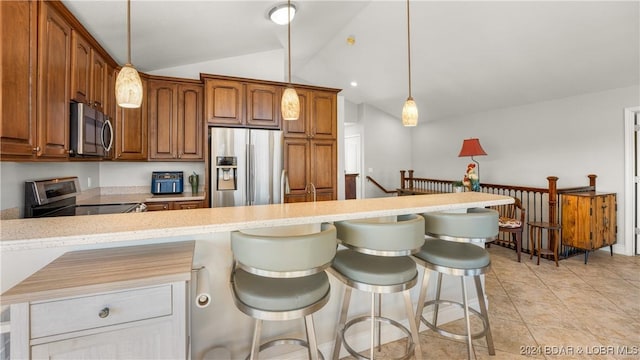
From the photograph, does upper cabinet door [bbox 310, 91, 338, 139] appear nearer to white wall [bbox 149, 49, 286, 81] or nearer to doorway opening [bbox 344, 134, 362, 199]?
white wall [bbox 149, 49, 286, 81]

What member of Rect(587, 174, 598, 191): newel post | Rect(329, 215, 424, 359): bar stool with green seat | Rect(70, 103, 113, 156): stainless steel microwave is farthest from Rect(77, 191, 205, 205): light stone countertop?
Rect(587, 174, 598, 191): newel post

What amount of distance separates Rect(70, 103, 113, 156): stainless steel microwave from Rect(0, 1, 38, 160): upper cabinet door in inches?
17.5

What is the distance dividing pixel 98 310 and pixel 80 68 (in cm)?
209

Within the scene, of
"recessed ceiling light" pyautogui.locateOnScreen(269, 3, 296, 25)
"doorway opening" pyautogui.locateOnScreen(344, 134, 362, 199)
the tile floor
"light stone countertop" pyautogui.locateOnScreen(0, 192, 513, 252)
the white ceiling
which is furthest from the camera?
"doorway opening" pyautogui.locateOnScreen(344, 134, 362, 199)

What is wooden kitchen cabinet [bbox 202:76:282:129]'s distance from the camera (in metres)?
3.50

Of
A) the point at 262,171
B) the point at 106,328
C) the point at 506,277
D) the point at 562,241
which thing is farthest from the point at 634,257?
the point at 106,328

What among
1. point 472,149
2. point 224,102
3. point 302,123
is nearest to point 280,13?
point 224,102

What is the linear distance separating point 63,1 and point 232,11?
1267 mm

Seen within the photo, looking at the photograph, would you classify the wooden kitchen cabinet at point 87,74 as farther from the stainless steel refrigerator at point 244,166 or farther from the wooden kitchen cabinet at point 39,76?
the stainless steel refrigerator at point 244,166

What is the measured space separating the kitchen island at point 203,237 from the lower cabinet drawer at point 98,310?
23 cm

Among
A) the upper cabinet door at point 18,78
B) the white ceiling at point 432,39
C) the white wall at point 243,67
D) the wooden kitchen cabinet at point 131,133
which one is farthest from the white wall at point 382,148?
the upper cabinet door at point 18,78

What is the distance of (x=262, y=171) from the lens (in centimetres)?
347

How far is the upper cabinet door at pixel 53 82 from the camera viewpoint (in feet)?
5.56

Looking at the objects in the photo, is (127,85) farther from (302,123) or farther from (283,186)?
(302,123)
